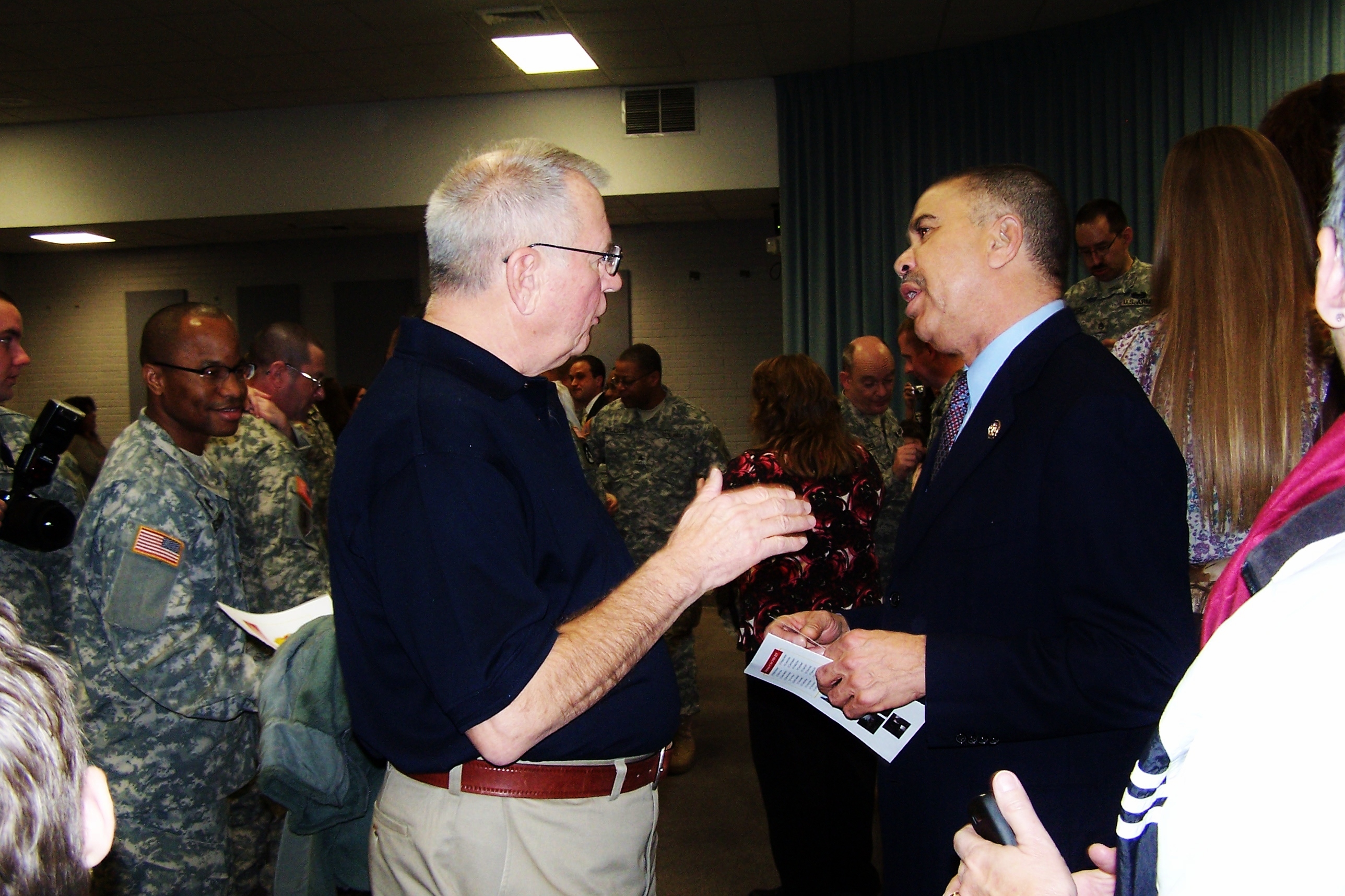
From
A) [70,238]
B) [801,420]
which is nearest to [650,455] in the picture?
[801,420]

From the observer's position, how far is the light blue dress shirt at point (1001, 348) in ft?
5.43

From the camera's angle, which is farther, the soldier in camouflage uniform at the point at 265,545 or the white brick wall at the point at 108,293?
the white brick wall at the point at 108,293

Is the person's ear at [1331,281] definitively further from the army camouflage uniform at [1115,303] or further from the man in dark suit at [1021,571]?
the army camouflage uniform at [1115,303]

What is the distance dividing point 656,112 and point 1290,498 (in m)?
7.39

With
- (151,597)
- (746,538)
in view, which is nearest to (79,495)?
(151,597)

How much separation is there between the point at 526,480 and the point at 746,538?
0.33 meters

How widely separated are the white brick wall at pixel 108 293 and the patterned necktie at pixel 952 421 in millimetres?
8917

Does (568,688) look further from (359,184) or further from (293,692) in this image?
(359,184)

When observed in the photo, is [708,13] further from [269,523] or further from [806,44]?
[269,523]

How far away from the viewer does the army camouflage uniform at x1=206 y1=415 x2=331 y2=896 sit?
311cm

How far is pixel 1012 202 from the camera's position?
168 cm

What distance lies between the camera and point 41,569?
274 cm

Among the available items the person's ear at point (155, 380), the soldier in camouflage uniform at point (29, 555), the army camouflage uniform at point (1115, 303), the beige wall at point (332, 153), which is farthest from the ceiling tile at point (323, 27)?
the army camouflage uniform at point (1115, 303)

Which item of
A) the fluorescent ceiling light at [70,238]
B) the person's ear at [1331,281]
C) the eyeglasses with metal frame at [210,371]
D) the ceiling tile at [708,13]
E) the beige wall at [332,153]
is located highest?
the ceiling tile at [708,13]
